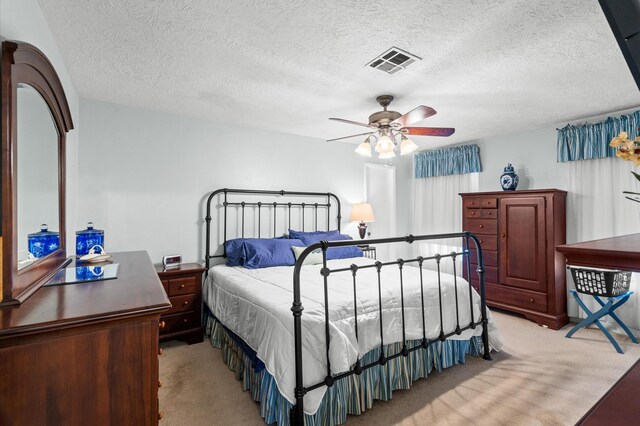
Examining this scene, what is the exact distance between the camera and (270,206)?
4.11m

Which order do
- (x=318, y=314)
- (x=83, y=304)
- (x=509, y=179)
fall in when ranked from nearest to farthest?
(x=83, y=304), (x=318, y=314), (x=509, y=179)

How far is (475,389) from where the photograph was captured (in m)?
2.24

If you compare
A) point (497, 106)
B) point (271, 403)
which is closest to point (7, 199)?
point (271, 403)

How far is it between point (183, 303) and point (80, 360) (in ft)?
7.36

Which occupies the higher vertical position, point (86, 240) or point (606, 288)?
point (86, 240)

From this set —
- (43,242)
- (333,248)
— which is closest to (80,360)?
(43,242)

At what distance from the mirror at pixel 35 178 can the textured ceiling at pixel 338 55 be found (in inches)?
27.1

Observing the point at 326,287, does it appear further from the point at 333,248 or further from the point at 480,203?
the point at 480,203

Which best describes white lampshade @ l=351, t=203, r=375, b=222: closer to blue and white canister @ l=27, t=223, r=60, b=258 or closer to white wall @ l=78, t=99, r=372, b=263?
white wall @ l=78, t=99, r=372, b=263

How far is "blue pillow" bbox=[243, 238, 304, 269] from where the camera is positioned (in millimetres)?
3307

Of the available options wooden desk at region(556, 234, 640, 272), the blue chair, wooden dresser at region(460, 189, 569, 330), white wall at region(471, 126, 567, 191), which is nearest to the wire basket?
the blue chair

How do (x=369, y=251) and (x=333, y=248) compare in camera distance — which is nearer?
(x=333, y=248)

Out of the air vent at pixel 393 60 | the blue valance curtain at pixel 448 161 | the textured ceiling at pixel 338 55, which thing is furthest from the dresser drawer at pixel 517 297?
the air vent at pixel 393 60

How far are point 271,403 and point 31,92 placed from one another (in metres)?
2.01
